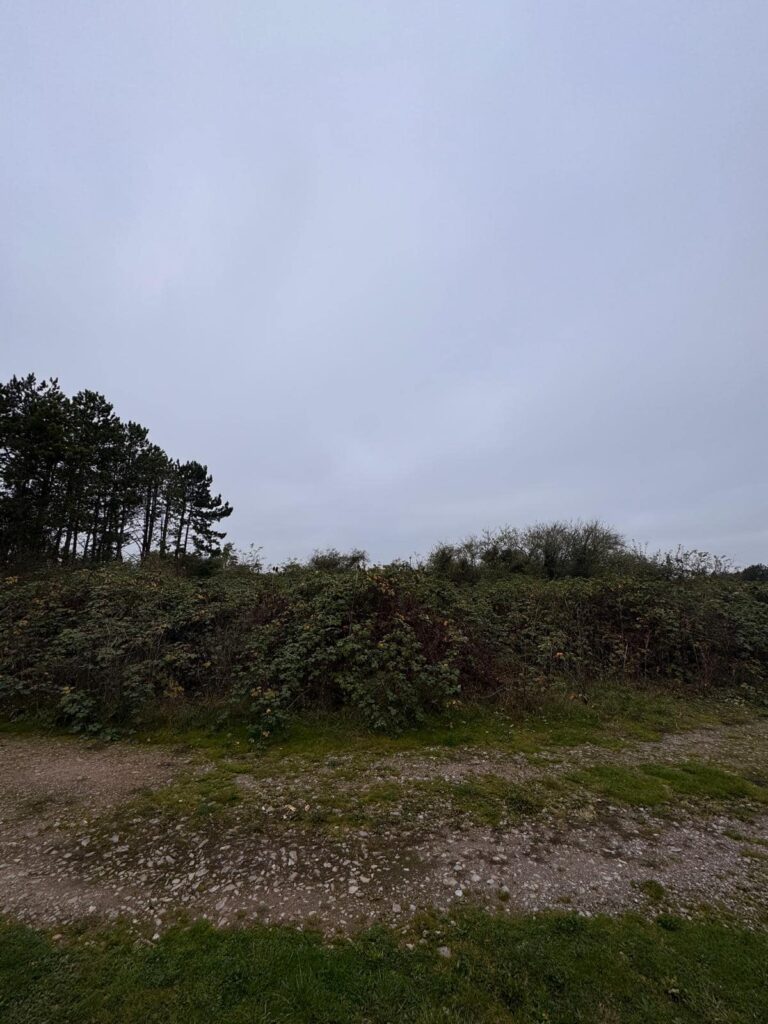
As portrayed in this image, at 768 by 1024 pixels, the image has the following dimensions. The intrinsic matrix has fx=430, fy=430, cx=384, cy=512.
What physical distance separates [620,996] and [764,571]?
30.8 meters

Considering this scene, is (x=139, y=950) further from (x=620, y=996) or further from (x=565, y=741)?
(x=565, y=741)

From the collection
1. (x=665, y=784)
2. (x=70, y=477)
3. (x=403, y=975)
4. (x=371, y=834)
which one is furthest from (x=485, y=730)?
(x=70, y=477)

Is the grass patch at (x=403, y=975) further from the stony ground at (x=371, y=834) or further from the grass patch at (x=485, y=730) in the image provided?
the grass patch at (x=485, y=730)


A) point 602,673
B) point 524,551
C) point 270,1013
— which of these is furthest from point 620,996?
point 524,551

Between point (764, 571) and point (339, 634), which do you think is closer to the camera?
point (339, 634)

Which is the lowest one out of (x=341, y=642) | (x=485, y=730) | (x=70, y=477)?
(x=485, y=730)

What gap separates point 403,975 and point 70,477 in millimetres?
24689

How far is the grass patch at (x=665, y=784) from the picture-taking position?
5.10 m

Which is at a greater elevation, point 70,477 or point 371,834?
point 70,477

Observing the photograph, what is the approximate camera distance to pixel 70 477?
21.2 metres

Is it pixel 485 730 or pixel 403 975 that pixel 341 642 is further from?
pixel 403 975

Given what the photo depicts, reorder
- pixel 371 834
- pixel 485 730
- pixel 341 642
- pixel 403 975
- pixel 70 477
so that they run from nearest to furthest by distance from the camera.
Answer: pixel 403 975
pixel 371 834
pixel 485 730
pixel 341 642
pixel 70 477

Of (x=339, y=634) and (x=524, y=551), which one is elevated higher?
(x=524, y=551)

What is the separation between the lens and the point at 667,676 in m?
10.5
